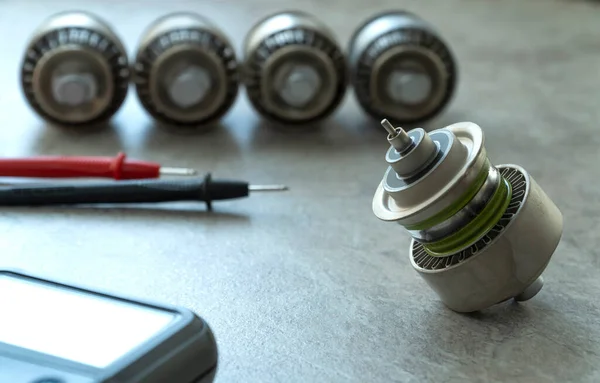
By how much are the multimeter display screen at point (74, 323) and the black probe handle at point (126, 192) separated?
0.57ft

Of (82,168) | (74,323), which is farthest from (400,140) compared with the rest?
(82,168)

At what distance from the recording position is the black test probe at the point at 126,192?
530 millimetres

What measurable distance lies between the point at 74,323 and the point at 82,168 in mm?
246

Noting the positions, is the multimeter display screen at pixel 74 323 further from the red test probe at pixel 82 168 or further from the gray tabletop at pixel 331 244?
the red test probe at pixel 82 168

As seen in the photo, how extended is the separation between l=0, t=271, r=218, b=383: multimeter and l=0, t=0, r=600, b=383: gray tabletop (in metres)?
0.06

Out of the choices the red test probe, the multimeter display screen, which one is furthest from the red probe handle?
the multimeter display screen

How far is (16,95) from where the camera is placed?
734 millimetres

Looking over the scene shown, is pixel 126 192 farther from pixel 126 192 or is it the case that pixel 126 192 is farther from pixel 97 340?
pixel 97 340

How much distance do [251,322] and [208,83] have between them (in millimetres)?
270

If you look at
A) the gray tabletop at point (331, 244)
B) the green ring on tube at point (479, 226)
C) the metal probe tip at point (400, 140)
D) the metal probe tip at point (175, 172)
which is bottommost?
the gray tabletop at point (331, 244)

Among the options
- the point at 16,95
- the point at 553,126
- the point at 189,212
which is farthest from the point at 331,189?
the point at 16,95

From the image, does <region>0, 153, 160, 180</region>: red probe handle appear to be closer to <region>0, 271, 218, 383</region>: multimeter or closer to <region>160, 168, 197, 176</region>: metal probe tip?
<region>160, 168, 197, 176</region>: metal probe tip

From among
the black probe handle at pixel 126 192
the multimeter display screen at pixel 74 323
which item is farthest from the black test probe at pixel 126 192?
the multimeter display screen at pixel 74 323

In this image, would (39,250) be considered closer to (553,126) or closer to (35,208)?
(35,208)
